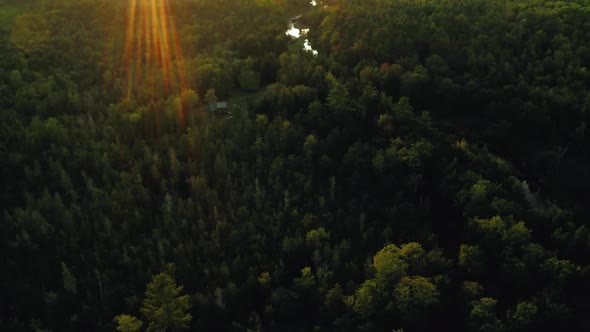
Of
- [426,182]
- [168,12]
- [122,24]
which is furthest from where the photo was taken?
[168,12]

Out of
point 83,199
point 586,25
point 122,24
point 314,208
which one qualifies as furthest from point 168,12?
point 586,25

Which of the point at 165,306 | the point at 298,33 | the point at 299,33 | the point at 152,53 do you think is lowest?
the point at 165,306

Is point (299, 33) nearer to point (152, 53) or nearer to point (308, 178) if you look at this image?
point (152, 53)

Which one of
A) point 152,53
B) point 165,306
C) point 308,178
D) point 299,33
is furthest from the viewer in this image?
point 299,33

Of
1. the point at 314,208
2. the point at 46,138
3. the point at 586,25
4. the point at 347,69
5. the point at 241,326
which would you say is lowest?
the point at 241,326

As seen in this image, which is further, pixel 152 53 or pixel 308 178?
pixel 152 53

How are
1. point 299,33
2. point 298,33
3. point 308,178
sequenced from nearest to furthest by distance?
point 308,178, point 299,33, point 298,33

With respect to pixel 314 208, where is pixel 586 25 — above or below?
above

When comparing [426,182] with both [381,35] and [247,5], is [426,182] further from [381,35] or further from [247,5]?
[247,5]

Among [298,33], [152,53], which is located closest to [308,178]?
[152,53]
